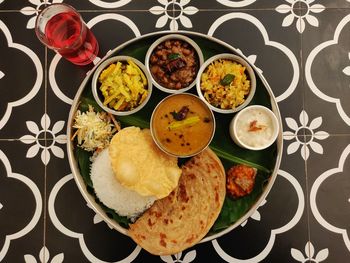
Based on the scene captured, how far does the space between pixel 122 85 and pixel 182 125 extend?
0.43 metres

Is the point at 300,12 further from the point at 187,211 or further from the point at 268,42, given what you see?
the point at 187,211

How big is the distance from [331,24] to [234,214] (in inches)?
59.0

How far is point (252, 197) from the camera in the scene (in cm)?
236

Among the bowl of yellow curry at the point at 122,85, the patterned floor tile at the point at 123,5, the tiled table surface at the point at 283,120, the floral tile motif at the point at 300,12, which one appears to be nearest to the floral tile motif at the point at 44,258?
the tiled table surface at the point at 283,120

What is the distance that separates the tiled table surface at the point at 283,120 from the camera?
258cm

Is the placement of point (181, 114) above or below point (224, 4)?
below

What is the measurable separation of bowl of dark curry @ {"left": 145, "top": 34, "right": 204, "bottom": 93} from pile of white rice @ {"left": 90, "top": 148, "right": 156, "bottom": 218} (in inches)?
22.5

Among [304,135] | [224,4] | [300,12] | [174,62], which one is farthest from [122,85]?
[300,12]

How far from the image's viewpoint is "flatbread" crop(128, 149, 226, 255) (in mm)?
2242

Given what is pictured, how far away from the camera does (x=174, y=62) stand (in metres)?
2.25

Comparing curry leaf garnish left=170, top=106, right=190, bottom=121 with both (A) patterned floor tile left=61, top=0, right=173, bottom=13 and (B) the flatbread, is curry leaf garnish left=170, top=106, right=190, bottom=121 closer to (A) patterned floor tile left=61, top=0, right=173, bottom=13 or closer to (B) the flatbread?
(B) the flatbread

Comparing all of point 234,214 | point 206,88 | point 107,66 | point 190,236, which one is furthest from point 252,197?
point 107,66

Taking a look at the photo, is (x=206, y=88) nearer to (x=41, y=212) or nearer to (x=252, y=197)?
(x=252, y=197)

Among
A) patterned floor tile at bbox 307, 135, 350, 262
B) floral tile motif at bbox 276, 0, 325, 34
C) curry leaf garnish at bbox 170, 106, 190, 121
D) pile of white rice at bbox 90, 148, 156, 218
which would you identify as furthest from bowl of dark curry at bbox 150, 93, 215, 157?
floral tile motif at bbox 276, 0, 325, 34
